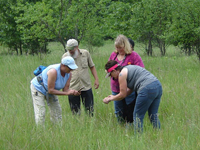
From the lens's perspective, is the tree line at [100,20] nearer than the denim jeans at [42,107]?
No

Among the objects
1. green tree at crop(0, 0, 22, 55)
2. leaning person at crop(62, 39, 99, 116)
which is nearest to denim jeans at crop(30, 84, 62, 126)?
leaning person at crop(62, 39, 99, 116)

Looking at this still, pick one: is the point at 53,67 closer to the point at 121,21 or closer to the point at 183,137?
the point at 183,137

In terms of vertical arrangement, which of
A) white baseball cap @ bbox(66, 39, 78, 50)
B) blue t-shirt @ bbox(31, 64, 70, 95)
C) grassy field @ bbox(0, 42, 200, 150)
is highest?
white baseball cap @ bbox(66, 39, 78, 50)

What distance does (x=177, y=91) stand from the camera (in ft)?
24.1

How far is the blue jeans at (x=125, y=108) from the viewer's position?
18.1ft

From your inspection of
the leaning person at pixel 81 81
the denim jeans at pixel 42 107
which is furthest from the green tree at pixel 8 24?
the denim jeans at pixel 42 107

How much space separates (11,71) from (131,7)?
677 cm

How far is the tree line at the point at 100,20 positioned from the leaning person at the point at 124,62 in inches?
225

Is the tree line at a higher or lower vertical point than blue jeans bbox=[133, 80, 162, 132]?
higher

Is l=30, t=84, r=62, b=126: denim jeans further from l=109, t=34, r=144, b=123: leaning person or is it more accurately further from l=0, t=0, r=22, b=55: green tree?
l=0, t=0, r=22, b=55: green tree

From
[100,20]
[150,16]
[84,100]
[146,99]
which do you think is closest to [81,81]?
[84,100]

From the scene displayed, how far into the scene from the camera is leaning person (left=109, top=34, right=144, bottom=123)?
5344 millimetres

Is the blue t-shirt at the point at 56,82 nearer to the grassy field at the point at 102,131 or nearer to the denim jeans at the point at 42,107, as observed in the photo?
the denim jeans at the point at 42,107

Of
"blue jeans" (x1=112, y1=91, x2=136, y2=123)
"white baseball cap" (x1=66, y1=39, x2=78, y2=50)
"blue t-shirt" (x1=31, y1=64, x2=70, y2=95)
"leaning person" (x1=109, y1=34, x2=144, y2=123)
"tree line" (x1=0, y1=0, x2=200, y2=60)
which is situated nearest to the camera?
"blue t-shirt" (x1=31, y1=64, x2=70, y2=95)
